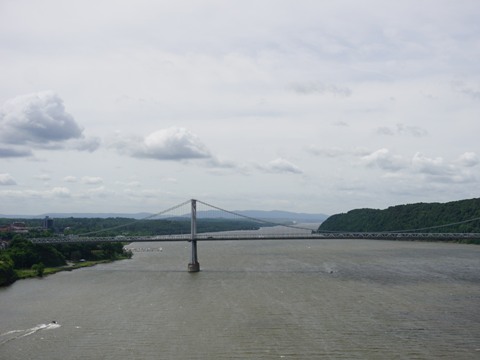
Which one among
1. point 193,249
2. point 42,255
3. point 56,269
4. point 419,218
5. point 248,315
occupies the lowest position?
point 248,315

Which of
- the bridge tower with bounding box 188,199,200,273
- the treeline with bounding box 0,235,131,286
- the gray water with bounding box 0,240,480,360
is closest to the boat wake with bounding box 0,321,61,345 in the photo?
the gray water with bounding box 0,240,480,360

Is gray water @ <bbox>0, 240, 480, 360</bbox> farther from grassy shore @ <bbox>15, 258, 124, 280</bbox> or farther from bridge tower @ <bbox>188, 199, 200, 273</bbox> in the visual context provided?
bridge tower @ <bbox>188, 199, 200, 273</bbox>

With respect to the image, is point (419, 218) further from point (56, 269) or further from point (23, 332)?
point (23, 332)

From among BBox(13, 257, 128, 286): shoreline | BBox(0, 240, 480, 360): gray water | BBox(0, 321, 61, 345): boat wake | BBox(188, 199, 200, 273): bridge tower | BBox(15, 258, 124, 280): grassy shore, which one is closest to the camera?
BBox(0, 240, 480, 360): gray water

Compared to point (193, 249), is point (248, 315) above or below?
below

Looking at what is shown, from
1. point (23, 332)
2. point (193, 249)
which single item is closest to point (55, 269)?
point (193, 249)

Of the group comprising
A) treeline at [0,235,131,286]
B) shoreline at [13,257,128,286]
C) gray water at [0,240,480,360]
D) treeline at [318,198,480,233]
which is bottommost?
gray water at [0,240,480,360]

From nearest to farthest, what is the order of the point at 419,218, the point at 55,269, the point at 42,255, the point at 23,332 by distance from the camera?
the point at 23,332, the point at 55,269, the point at 42,255, the point at 419,218

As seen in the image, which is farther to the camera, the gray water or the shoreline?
the shoreline

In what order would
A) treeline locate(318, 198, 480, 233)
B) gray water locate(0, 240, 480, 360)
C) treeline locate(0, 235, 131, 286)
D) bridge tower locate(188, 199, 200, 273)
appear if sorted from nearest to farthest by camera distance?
gray water locate(0, 240, 480, 360)
treeline locate(0, 235, 131, 286)
bridge tower locate(188, 199, 200, 273)
treeline locate(318, 198, 480, 233)
